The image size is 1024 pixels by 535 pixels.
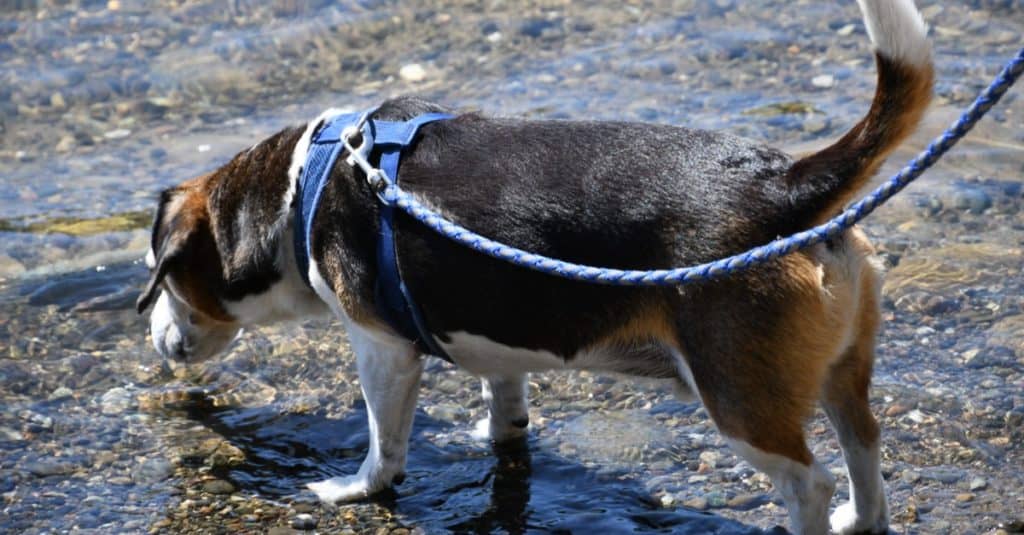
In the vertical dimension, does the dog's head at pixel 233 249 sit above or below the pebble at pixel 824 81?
above

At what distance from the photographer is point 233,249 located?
495 centimetres

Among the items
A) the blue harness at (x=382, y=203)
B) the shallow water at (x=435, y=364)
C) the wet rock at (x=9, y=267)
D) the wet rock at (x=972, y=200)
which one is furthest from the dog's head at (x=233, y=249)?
the wet rock at (x=972, y=200)

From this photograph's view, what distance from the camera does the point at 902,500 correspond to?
15.0ft

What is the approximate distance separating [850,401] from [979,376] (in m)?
1.35

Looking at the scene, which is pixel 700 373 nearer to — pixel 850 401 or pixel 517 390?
pixel 850 401

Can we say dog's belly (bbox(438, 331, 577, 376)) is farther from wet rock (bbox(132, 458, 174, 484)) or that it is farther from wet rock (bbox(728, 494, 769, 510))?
wet rock (bbox(132, 458, 174, 484))

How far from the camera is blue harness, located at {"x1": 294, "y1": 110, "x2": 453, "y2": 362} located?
441 centimetres

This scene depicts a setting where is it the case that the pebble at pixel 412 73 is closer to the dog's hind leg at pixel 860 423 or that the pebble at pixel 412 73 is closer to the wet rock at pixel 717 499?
the wet rock at pixel 717 499

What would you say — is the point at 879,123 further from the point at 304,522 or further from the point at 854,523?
the point at 304,522

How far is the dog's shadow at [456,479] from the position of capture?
185 inches

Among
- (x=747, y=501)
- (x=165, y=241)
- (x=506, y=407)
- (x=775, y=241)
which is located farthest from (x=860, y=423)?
(x=165, y=241)

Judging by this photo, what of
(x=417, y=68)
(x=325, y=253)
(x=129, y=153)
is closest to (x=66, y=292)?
(x=129, y=153)

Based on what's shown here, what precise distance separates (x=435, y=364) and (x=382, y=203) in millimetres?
1610

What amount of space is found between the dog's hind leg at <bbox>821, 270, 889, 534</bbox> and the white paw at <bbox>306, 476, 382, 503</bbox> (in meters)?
1.76
